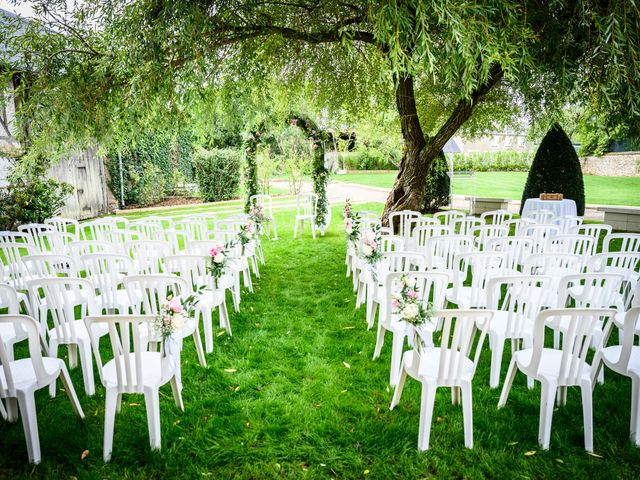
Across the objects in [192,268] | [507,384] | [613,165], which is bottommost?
[507,384]

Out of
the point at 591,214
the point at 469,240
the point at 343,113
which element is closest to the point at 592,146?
the point at 591,214

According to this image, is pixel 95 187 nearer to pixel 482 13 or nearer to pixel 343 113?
pixel 343 113

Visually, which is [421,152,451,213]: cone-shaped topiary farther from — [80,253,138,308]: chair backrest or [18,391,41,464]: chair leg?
[18,391,41,464]: chair leg

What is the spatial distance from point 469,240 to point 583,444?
2.25 meters

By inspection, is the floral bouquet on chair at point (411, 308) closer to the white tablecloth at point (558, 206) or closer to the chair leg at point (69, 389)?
the chair leg at point (69, 389)

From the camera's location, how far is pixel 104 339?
147 inches

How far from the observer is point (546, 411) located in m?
2.25

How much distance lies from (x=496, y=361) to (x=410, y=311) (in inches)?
44.2

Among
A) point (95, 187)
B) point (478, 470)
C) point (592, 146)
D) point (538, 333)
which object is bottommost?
point (478, 470)

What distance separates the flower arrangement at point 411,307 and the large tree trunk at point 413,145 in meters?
4.75

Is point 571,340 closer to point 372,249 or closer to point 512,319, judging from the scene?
point 512,319

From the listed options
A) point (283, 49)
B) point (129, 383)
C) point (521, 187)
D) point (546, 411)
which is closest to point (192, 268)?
point (129, 383)

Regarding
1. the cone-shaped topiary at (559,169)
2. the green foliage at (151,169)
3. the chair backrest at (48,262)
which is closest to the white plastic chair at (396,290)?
the chair backrest at (48,262)

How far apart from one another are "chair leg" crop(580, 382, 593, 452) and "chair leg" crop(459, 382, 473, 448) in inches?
23.1
